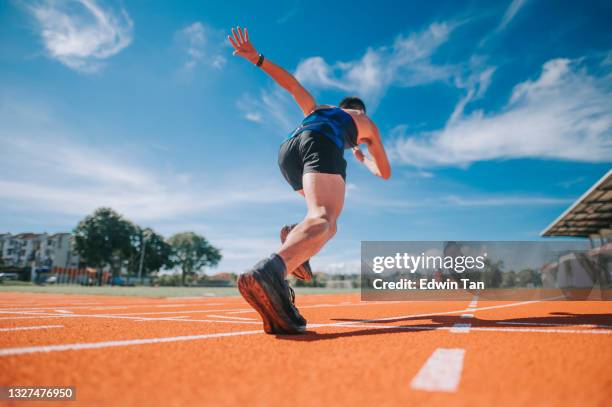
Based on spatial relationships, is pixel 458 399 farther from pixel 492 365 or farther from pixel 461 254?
pixel 461 254

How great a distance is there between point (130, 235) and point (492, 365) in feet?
219

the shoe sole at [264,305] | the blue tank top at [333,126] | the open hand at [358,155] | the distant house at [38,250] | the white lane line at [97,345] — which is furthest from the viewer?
the distant house at [38,250]

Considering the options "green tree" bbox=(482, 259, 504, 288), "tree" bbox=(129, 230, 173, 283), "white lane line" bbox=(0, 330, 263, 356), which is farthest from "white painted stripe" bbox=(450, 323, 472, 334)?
"tree" bbox=(129, 230, 173, 283)

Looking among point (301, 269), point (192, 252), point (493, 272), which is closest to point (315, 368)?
point (301, 269)

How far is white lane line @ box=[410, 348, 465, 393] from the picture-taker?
3.23 ft

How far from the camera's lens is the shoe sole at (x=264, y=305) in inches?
74.3

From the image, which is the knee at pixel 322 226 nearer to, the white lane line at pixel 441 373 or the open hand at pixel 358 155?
the white lane line at pixel 441 373

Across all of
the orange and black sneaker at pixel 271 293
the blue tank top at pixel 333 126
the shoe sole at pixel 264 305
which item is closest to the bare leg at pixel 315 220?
the orange and black sneaker at pixel 271 293

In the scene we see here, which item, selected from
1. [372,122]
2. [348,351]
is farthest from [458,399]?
[372,122]

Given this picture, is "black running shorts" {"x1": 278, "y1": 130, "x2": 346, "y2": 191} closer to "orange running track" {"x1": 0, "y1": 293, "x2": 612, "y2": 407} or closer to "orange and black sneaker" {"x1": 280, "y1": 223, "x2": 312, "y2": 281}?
"orange and black sneaker" {"x1": 280, "y1": 223, "x2": 312, "y2": 281}

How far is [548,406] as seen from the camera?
831 millimetres

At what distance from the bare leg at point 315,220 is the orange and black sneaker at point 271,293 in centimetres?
12

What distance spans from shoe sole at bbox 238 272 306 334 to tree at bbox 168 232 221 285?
91997 millimetres

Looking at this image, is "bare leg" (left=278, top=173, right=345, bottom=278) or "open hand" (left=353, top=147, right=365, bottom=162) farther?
"open hand" (left=353, top=147, right=365, bottom=162)
